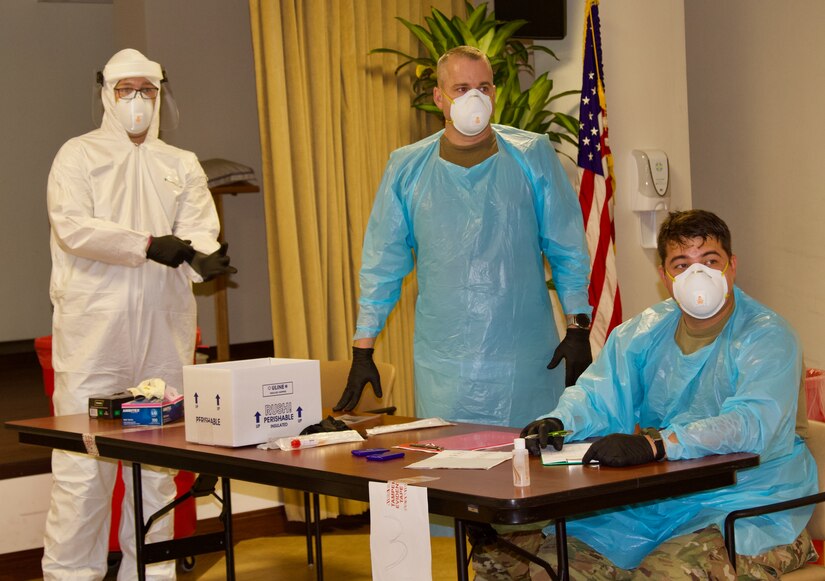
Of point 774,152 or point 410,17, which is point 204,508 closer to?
point 410,17

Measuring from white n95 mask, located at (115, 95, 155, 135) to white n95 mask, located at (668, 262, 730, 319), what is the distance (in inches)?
81.1

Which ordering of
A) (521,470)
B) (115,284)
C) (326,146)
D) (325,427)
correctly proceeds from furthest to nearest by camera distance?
(326,146) < (115,284) < (325,427) < (521,470)

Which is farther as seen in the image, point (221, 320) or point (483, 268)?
point (221, 320)

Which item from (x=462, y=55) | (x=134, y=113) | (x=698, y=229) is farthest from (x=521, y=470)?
(x=134, y=113)

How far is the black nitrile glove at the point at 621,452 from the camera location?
195 centimetres

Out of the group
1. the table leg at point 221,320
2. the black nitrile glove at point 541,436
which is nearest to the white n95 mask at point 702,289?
the black nitrile glove at point 541,436

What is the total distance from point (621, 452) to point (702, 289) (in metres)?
0.51

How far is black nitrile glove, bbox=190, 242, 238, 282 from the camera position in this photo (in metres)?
3.44

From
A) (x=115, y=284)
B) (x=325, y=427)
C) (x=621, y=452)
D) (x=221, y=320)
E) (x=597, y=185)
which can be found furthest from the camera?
(x=221, y=320)

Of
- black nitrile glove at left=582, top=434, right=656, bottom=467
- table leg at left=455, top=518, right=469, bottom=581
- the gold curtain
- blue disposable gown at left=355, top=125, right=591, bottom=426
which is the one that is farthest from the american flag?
table leg at left=455, top=518, right=469, bottom=581

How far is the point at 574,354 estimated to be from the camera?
9.84ft

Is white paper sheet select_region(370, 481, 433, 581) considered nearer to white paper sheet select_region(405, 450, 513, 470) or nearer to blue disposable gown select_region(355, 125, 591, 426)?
white paper sheet select_region(405, 450, 513, 470)

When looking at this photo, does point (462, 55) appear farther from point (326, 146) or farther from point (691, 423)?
point (326, 146)

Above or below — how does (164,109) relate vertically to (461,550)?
above
